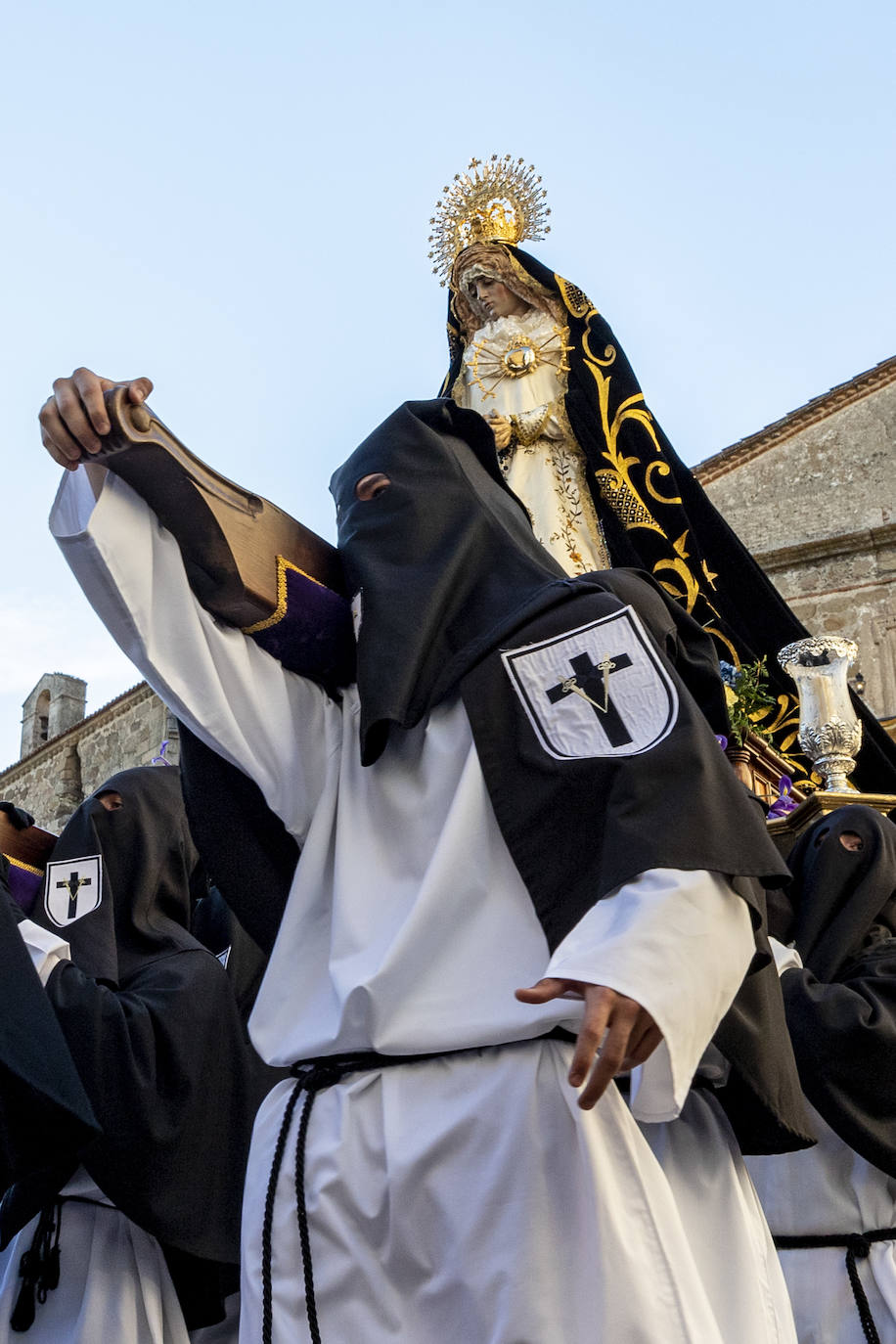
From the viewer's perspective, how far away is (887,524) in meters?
11.3

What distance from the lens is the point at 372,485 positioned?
2.52 m

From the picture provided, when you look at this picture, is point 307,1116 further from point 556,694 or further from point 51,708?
point 51,708

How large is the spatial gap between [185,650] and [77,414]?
1.28ft

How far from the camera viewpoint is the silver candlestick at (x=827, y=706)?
5.49 meters

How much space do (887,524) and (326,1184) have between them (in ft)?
33.2

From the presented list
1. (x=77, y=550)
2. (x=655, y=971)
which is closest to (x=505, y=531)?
(x=77, y=550)

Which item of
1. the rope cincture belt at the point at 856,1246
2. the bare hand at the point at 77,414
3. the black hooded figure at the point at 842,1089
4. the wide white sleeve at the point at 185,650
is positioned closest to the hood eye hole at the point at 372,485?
the wide white sleeve at the point at 185,650

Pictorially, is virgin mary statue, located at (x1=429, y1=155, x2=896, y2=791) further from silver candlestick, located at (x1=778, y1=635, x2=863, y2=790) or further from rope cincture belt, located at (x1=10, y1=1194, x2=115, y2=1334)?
rope cincture belt, located at (x1=10, y1=1194, x2=115, y2=1334)

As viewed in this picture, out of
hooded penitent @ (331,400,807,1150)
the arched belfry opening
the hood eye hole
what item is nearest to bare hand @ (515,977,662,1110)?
hooded penitent @ (331,400,807,1150)

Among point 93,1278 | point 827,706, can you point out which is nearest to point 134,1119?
point 93,1278

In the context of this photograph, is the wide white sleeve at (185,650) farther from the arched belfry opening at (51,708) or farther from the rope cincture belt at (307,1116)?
the arched belfry opening at (51,708)

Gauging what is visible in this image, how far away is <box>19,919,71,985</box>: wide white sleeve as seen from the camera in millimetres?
3074

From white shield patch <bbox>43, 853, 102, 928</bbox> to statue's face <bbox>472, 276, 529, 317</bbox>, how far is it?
175 inches

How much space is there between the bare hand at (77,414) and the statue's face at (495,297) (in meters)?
5.15
